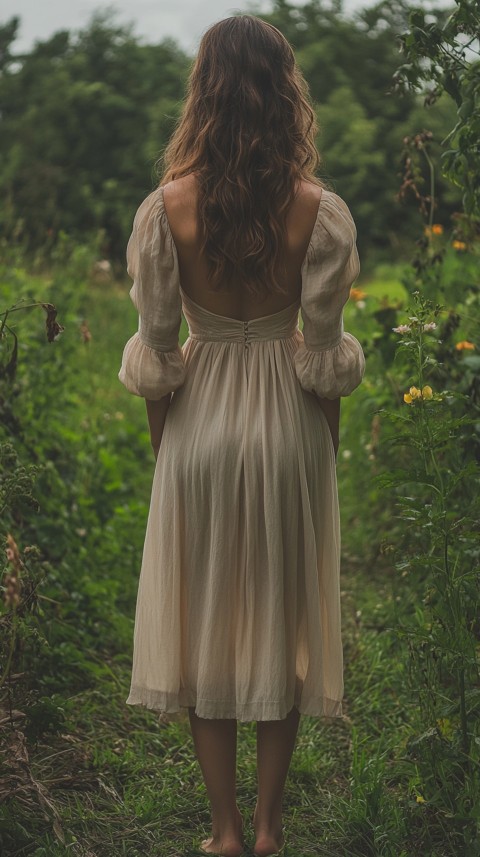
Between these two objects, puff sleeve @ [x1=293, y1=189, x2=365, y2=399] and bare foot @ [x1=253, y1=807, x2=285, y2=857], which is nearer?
puff sleeve @ [x1=293, y1=189, x2=365, y2=399]

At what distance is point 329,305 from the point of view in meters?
2.56

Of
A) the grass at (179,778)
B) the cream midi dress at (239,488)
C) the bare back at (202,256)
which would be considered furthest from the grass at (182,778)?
the bare back at (202,256)

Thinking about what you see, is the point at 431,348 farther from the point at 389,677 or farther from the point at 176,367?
the point at 176,367

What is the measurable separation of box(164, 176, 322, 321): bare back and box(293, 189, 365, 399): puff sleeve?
29 millimetres

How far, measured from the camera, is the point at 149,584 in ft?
8.93

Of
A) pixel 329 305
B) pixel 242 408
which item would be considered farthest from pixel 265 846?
pixel 329 305

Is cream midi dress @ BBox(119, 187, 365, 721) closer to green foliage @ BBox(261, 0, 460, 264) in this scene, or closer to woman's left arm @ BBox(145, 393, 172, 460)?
woman's left arm @ BBox(145, 393, 172, 460)

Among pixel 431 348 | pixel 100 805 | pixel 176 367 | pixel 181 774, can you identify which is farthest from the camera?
pixel 431 348

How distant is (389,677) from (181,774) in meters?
0.90

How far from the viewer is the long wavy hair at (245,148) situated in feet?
8.11

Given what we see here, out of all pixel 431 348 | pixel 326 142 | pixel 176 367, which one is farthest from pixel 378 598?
pixel 326 142

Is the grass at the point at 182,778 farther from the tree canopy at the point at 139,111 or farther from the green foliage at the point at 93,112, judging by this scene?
the green foliage at the point at 93,112

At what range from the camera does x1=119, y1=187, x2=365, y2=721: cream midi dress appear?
2.59 metres

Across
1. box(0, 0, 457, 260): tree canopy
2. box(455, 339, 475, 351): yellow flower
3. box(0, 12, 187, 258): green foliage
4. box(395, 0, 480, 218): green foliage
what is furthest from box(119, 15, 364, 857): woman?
box(0, 12, 187, 258): green foliage
